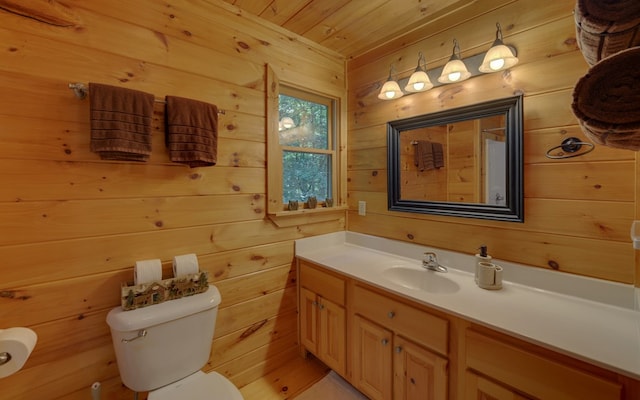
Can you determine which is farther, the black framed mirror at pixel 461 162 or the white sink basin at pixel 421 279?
the white sink basin at pixel 421 279

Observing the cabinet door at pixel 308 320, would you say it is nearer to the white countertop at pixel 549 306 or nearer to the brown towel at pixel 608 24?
the white countertop at pixel 549 306

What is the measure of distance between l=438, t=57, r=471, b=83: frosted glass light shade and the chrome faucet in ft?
3.32

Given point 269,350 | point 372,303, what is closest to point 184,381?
point 269,350

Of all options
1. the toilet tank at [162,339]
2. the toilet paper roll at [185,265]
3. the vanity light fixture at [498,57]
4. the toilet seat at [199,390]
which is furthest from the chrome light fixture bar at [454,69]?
the toilet seat at [199,390]

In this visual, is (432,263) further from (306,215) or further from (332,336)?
(306,215)

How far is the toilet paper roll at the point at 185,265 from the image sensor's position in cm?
139

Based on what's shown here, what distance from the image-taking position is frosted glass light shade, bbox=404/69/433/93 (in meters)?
1.66

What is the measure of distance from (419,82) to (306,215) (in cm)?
114

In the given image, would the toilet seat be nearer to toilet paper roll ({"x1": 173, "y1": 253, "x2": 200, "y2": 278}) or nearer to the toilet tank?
the toilet tank

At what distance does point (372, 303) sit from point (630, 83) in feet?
4.28

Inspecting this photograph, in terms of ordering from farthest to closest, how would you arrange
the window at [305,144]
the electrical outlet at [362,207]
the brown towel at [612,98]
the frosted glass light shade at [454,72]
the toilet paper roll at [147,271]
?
the electrical outlet at [362,207]
the window at [305,144]
the frosted glass light shade at [454,72]
the toilet paper roll at [147,271]
the brown towel at [612,98]

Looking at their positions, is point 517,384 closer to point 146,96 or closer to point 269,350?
point 269,350

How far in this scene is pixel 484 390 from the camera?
1.07 metres

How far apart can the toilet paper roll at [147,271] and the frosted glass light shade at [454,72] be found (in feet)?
5.92
